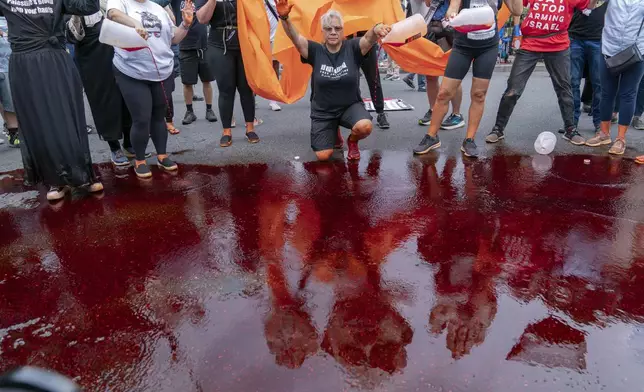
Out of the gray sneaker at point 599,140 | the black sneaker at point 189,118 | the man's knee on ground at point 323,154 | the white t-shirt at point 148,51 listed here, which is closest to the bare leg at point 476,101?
the gray sneaker at point 599,140

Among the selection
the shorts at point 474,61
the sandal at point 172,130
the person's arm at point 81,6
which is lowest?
the sandal at point 172,130

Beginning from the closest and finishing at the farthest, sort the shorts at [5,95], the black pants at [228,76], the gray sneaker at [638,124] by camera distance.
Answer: the black pants at [228,76] < the shorts at [5,95] < the gray sneaker at [638,124]

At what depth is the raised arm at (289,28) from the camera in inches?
186

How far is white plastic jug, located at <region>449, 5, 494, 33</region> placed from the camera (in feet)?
16.3

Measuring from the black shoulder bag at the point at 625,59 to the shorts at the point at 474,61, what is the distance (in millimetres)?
1235

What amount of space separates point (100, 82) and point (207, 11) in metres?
1.38

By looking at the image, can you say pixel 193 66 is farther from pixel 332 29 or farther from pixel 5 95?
pixel 332 29

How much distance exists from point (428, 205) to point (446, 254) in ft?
2.95

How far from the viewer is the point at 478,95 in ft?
18.0

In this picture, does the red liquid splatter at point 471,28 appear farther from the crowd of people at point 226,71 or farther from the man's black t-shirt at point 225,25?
the man's black t-shirt at point 225,25

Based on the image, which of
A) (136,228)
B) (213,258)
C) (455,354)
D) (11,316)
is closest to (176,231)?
(136,228)

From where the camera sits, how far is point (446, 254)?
3.36 m

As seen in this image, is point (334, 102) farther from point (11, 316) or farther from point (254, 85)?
point (11, 316)

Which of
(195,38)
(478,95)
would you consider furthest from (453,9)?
(195,38)
